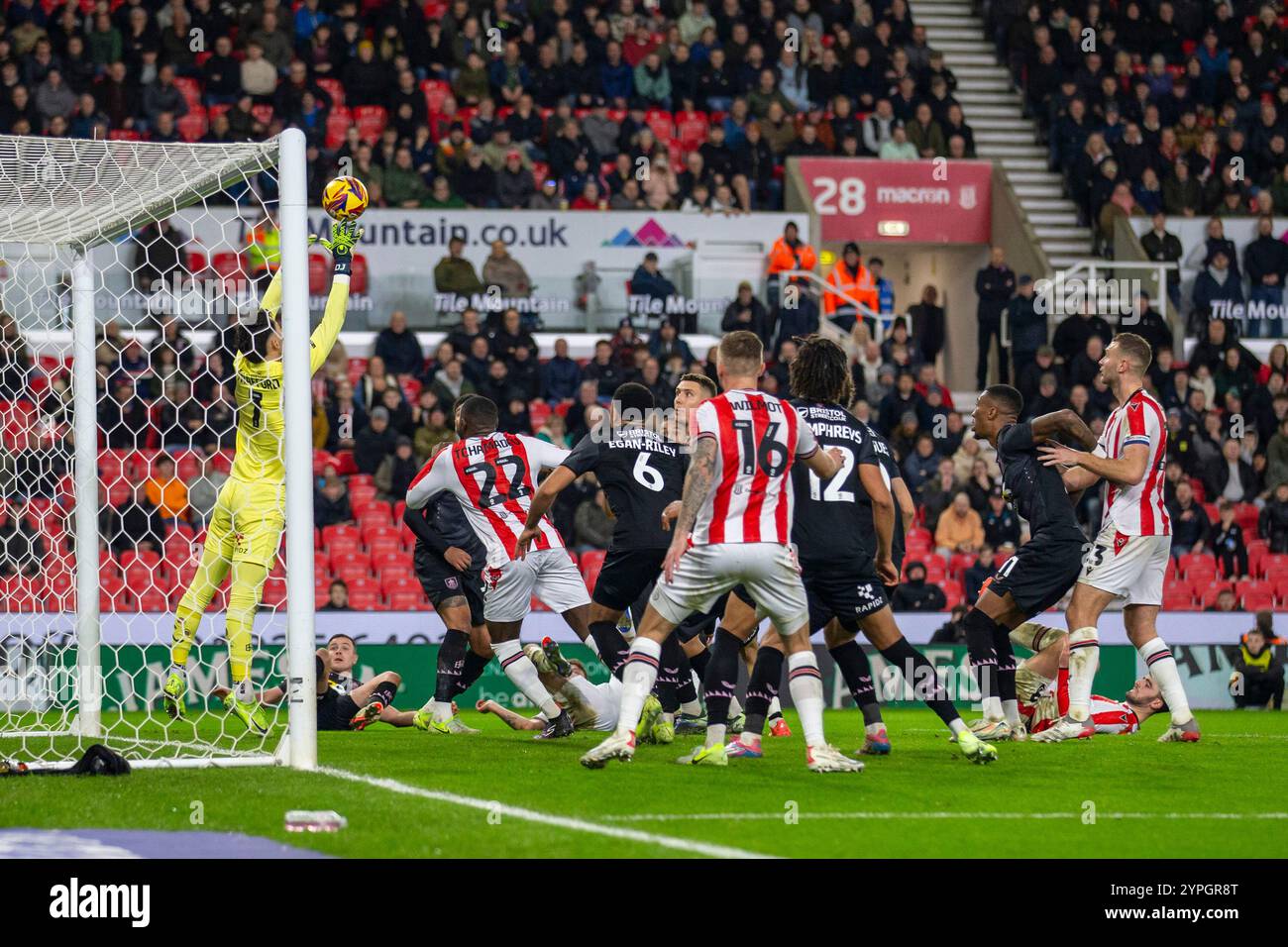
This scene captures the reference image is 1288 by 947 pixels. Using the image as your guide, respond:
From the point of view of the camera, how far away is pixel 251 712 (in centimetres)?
1067

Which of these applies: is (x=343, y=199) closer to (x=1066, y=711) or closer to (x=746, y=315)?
(x=1066, y=711)

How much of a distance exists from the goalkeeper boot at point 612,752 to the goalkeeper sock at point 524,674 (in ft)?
7.94

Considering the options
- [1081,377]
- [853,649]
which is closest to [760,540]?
[853,649]

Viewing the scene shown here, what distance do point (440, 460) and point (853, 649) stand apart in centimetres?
292

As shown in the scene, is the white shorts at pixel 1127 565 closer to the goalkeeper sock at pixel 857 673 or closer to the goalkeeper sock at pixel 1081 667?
the goalkeeper sock at pixel 1081 667

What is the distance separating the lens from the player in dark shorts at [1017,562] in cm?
1045

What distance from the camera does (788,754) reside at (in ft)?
31.2

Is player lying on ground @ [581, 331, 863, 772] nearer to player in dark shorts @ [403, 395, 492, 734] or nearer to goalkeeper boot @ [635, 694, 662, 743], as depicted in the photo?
goalkeeper boot @ [635, 694, 662, 743]

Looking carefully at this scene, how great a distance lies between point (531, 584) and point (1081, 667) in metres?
3.49

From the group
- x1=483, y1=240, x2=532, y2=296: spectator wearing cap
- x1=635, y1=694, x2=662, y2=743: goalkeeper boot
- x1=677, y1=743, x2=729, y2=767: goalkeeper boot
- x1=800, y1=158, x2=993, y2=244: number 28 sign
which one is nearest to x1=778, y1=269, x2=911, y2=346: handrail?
x1=800, y1=158, x2=993, y2=244: number 28 sign

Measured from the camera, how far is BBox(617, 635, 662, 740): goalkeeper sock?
805 centimetres

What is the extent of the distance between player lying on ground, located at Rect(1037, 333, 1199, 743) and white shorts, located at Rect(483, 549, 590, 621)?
3.06 meters

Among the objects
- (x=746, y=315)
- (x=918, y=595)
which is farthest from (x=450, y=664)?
(x=746, y=315)
